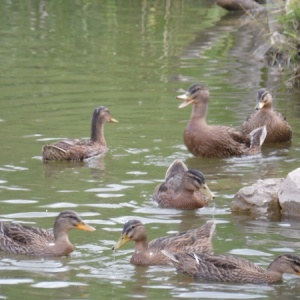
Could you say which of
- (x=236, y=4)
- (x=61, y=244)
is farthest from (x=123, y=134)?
(x=236, y=4)

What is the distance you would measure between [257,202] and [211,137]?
323 centimetres

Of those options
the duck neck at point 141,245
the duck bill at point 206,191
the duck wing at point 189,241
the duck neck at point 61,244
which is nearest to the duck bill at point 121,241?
the duck neck at point 141,245

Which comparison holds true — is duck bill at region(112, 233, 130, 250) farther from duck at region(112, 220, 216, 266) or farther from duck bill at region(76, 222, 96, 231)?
duck bill at region(76, 222, 96, 231)

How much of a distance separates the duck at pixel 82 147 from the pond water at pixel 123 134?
0.42 feet

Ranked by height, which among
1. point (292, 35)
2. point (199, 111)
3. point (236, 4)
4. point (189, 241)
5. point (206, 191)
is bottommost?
point (189, 241)

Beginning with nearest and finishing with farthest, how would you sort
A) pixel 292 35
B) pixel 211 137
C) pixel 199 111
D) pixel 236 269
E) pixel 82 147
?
pixel 236 269 → pixel 82 147 → pixel 211 137 → pixel 199 111 → pixel 292 35

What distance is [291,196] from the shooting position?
→ 1310 cm

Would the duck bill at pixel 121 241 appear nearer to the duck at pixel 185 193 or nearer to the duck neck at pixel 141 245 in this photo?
the duck neck at pixel 141 245

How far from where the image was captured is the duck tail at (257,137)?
653 inches

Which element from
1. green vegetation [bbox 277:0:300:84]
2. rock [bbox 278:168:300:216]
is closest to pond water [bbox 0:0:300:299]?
rock [bbox 278:168:300:216]

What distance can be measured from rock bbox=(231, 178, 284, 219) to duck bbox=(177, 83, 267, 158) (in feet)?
9.63

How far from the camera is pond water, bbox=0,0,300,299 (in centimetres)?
1111

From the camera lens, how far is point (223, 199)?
45.2 feet

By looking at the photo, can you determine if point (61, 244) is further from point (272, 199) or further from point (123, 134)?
point (123, 134)
